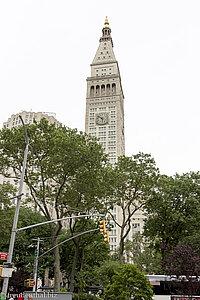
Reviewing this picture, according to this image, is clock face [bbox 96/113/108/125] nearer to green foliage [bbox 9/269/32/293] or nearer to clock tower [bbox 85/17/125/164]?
clock tower [bbox 85/17/125/164]

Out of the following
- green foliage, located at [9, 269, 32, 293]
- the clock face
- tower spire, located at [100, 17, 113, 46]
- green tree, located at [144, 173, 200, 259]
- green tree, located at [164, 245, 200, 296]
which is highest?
tower spire, located at [100, 17, 113, 46]

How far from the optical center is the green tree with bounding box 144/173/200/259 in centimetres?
3241

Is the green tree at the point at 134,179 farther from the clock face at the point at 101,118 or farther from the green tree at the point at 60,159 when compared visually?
the clock face at the point at 101,118

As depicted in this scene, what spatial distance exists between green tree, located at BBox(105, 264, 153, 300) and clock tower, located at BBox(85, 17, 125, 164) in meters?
67.8

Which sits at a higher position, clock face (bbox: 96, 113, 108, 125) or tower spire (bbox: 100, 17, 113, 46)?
tower spire (bbox: 100, 17, 113, 46)

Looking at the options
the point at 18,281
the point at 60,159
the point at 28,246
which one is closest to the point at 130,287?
the point at 60,159

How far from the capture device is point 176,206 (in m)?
33.8

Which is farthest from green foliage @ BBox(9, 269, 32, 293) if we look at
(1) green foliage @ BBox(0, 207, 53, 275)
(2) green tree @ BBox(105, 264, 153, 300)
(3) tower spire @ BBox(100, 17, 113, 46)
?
(3) tower spire @ BBox(100, 17, 113, 46)

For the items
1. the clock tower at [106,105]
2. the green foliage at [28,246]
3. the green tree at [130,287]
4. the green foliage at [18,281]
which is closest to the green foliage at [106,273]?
Answer: the green foliage at [28,246]

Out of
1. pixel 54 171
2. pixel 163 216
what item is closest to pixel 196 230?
pixel 163 216

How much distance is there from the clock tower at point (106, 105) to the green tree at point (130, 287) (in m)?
67.8

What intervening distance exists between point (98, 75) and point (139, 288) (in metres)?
100

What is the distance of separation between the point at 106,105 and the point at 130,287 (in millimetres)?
84508

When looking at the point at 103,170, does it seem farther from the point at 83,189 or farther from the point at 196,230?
the point at 196,230
